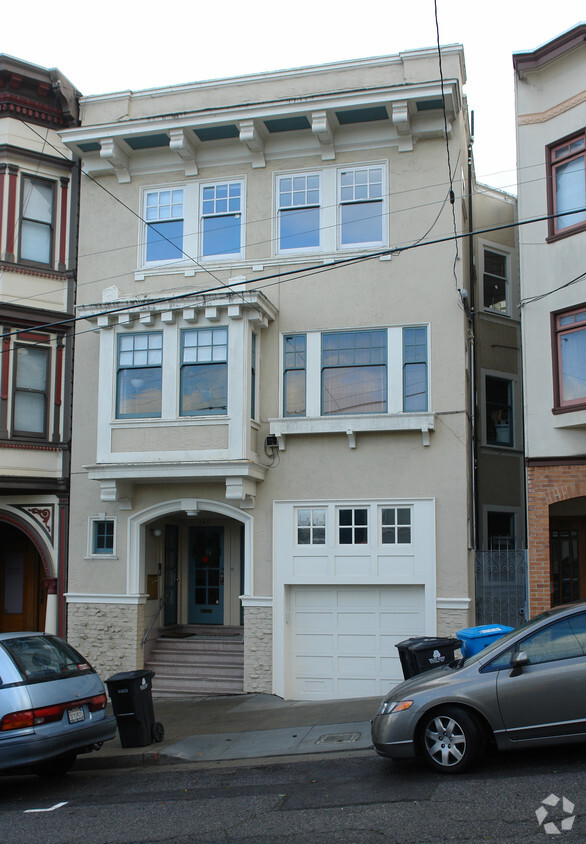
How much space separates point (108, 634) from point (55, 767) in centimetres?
510

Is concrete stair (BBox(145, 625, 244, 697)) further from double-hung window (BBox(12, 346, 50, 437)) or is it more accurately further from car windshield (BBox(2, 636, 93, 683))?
car windshield (BBox(2, 636, 93, 683))

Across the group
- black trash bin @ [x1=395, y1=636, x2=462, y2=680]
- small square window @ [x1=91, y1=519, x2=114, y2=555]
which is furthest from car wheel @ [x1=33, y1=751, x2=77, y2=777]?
small square window @ [x1=91, y1=519, x2=114, y2=555]

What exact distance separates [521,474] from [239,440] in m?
7.24

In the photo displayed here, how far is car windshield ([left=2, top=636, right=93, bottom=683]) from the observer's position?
9000mm

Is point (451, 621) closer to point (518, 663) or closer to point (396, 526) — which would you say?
point (396, 526)

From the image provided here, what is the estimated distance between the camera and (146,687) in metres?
10.8

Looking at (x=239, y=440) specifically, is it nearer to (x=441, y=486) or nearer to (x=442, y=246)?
(x=441, y=486)

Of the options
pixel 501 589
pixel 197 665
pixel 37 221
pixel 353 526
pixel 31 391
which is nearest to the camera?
pixel 501 589

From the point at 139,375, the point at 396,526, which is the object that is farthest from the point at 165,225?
the point at 396,526

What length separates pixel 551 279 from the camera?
13.6 m

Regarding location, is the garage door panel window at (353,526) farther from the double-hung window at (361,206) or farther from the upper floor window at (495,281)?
the upper floor window at (495,281)

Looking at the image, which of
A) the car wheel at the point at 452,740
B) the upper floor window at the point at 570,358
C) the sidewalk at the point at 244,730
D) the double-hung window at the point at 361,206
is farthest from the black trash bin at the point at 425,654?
the double-hung window at the point at 361,206

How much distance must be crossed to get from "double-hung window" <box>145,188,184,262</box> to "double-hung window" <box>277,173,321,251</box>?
194cm

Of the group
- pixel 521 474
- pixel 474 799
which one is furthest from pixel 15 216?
pixel 474 799
